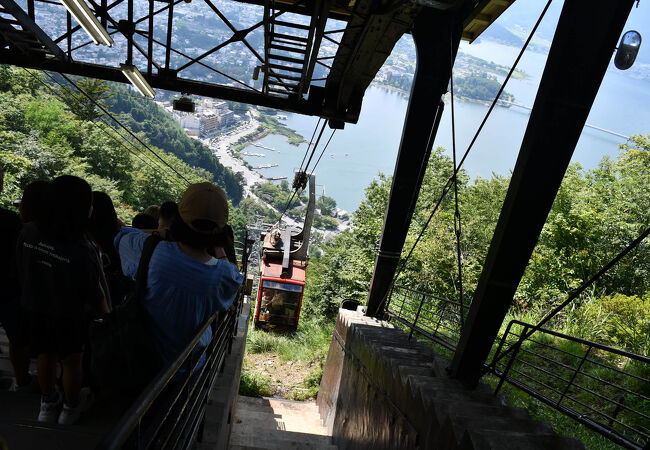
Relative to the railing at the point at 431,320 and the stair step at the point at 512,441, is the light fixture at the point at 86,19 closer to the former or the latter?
the railing at the point at 431,320

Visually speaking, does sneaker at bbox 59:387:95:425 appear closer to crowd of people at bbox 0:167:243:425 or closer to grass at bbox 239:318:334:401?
crowd of people at bbox 0:167:243:425

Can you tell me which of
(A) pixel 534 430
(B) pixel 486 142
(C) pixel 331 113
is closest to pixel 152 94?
(C) pixel 331 113

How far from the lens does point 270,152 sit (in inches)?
4946

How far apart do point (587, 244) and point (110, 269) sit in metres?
21.9

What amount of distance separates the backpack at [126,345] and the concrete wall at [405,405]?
7.58 ft

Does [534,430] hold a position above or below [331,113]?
below

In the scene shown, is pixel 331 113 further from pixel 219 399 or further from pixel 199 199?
pixel 199 199

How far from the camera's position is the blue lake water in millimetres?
91750

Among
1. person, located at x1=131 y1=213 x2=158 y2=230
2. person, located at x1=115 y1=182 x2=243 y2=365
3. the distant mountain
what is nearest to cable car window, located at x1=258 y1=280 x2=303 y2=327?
person, located at x1=131 y1=213 x2=158 y2=230

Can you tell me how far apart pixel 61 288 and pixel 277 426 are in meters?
6.52

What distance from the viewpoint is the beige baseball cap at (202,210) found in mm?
2131

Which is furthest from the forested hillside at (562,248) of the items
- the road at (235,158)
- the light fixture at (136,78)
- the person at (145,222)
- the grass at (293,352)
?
the road at (235,158)

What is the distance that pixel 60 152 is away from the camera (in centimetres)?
2786

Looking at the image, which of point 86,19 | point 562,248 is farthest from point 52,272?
point 562,248
